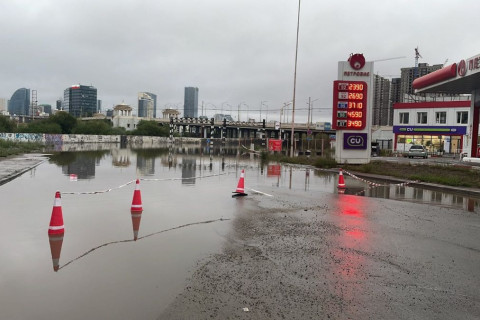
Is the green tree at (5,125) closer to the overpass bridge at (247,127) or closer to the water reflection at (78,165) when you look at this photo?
the overpass bridge at (247,127)

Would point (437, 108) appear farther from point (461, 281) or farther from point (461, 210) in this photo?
point (461, 281)

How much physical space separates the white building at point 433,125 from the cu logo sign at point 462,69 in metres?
34.7

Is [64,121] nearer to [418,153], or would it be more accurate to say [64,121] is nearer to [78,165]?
[78,165]

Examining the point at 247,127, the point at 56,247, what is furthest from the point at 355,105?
the point at 247,127

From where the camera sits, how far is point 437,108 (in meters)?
63.4

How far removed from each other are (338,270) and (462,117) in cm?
6318

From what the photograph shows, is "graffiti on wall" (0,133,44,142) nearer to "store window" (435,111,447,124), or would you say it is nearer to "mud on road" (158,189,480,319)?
"store window" (435,111,447,124)

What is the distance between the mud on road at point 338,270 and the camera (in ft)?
16.4

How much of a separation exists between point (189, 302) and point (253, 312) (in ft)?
2.66

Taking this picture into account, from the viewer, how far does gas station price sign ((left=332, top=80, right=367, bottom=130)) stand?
2806 centimetres

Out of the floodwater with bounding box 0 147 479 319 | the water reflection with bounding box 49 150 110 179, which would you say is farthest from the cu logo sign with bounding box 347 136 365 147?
the water reflection with bounding box 49 150 110 179

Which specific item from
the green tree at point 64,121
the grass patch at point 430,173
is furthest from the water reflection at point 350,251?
the green tree at point 64,121

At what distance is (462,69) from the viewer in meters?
26.5

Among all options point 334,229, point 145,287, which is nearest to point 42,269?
point 145,287
